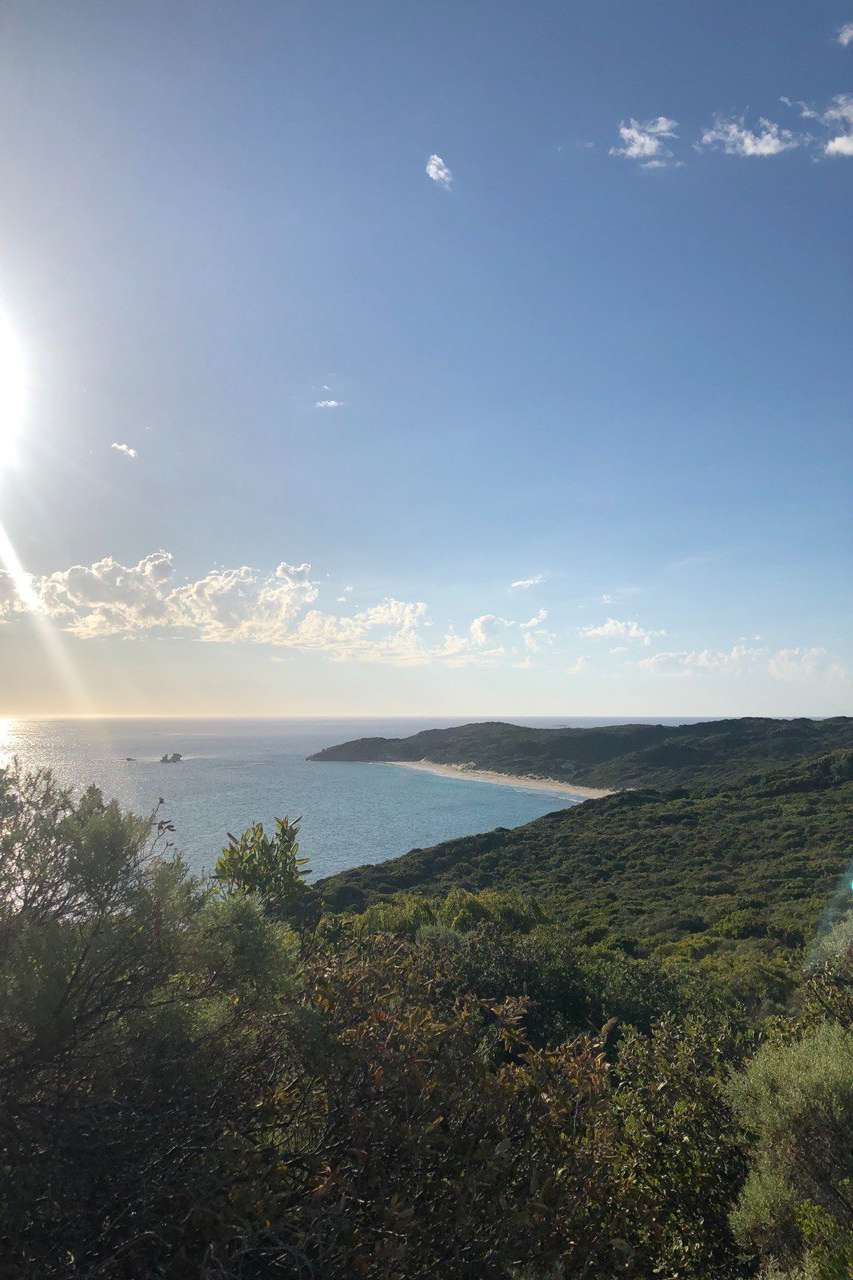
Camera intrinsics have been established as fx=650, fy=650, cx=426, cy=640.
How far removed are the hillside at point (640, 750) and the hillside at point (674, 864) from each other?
1829 centimetres

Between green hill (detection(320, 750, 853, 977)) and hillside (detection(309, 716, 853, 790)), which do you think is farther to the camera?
hillside (detection(309, 716, 853, 790))

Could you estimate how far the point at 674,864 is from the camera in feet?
119

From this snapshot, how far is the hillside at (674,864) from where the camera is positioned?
2416cm

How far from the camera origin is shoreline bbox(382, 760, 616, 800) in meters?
83.7

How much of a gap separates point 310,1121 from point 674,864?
35984 millimetres

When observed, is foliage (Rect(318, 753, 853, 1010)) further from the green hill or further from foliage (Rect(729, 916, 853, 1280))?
foliage (Rect(729, 916, 853, 1280))

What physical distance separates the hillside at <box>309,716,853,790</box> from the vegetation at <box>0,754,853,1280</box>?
66.2 meters

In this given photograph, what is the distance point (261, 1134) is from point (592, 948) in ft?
58.1

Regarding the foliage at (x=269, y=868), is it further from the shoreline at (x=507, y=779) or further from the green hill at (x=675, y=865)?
the shoreline at (x=507, y=779)

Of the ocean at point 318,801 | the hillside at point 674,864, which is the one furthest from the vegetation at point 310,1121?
the ocean at point 318,801

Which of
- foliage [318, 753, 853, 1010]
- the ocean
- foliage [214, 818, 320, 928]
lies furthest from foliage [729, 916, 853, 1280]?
the ocean

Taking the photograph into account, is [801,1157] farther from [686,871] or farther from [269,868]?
[686,871]

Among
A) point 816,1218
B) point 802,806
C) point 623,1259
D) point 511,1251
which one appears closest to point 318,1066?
point 511,1251

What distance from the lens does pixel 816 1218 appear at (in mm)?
4785
